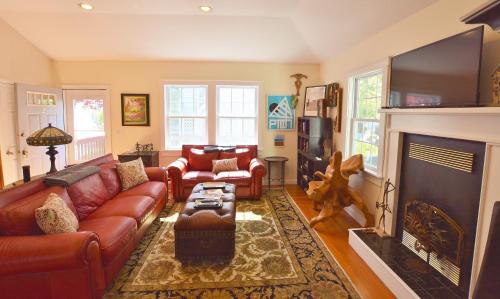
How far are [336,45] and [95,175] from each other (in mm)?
3846

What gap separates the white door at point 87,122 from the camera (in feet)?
17.3

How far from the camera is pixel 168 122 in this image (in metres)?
5.50

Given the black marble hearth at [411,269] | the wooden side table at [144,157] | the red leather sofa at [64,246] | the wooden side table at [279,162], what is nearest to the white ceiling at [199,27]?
the wooden side table at [144,157]

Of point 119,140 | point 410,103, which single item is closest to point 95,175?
point 119,140

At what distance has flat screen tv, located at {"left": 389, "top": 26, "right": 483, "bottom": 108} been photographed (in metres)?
1.97

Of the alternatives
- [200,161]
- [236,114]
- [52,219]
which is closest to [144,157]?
[200,161]

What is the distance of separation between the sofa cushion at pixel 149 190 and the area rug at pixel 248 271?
1.42 ft

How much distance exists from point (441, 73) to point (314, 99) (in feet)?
9.50

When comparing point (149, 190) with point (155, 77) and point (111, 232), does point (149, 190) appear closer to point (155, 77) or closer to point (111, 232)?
point (111, 232)

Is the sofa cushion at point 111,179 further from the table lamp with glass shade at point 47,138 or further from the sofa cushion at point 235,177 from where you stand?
the sofa cushion at point 235,177

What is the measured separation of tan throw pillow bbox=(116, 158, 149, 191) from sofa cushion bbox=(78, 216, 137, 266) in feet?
3.47

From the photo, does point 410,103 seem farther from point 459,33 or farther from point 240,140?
point 240,140

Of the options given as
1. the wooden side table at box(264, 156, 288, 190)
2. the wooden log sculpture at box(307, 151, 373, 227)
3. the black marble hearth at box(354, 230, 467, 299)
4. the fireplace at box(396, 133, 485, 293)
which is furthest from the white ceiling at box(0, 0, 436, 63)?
the black marble hearth at box(354, 230, 467, 299)

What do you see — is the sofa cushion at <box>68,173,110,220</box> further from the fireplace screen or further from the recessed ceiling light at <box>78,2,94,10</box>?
the fireplace screen
